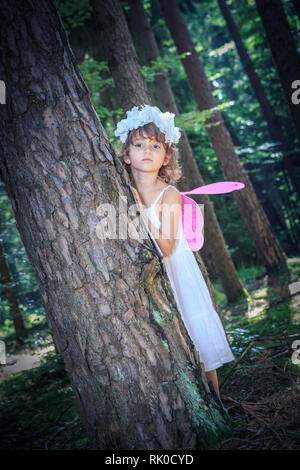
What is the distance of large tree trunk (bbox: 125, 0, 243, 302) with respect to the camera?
6.40m

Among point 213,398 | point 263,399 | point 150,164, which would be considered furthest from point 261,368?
point 150,164

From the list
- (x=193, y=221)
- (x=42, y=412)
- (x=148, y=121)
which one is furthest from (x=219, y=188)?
(x=42, y=412)

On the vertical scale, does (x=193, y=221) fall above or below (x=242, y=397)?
above

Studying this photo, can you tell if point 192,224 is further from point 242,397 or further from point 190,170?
point 190,170

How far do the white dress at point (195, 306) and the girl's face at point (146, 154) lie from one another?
Result: 0.24 meters

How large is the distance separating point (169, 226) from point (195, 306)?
2.07ft

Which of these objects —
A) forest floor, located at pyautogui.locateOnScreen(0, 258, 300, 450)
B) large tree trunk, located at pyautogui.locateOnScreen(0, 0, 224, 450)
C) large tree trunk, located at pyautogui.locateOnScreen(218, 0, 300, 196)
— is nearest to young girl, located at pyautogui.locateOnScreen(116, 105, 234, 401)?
forest floor, located at pyautogui.locateOnScreen(0, 258, 300, 450)

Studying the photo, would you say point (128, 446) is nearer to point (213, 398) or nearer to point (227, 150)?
A: point (213, 398)

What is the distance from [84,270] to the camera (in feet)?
5.44

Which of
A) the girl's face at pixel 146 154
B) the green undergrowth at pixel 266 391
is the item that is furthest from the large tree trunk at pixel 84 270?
the girl's face at pixel 146 154

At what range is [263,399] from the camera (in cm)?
219

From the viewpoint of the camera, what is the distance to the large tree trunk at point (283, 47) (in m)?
5.15

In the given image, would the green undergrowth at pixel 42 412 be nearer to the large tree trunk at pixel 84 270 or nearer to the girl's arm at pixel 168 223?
the large tree trunk at pixel 84 270

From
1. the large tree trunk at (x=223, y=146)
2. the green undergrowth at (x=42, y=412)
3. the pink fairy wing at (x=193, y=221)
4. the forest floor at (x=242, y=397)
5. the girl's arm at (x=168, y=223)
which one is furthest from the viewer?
the large tree trunk at (x=223, y=146)
